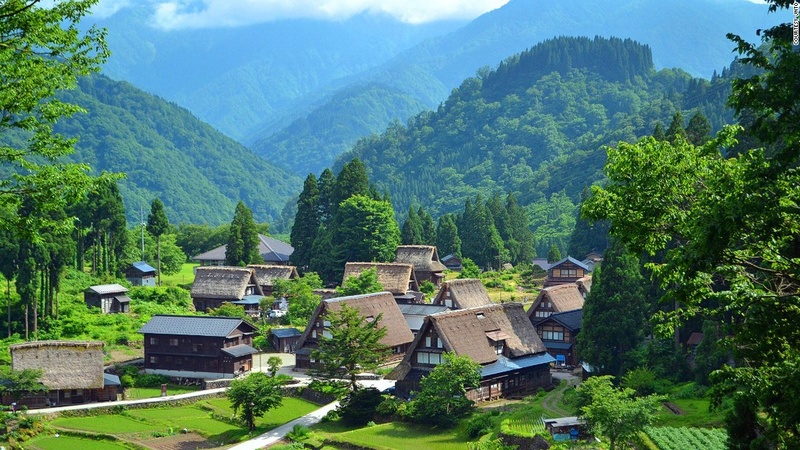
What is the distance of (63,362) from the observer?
48406mm

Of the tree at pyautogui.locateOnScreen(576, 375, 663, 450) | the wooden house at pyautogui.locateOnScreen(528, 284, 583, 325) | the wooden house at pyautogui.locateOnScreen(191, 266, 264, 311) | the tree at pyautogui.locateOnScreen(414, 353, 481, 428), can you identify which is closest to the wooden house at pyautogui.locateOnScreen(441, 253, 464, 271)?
the wooden house at pyautogui.locateOnScreen(191, 266, 264, 311)

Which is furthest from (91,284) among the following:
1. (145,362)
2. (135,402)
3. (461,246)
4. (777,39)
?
(777,39)

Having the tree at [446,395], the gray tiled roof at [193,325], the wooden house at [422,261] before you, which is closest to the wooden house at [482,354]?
the tree at [446,395]

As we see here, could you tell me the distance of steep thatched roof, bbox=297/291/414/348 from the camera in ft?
175

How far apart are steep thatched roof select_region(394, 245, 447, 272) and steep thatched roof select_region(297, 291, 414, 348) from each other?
18.1 meters

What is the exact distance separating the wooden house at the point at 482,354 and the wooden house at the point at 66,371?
14.7 m

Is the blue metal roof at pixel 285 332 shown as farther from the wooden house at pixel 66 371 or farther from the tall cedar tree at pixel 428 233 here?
the tall cedar tree at pixel 428 233

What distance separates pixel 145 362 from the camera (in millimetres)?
54594

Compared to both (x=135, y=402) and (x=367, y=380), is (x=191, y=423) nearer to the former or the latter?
(x=135, y=402)

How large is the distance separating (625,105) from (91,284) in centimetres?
12779

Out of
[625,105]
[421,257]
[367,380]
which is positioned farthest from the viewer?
[625,105]

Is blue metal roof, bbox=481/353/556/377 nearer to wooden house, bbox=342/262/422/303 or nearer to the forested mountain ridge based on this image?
wooden house, bbox=342/262/422/303

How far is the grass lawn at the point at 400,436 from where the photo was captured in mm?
38500

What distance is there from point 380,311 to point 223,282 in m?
18.5
